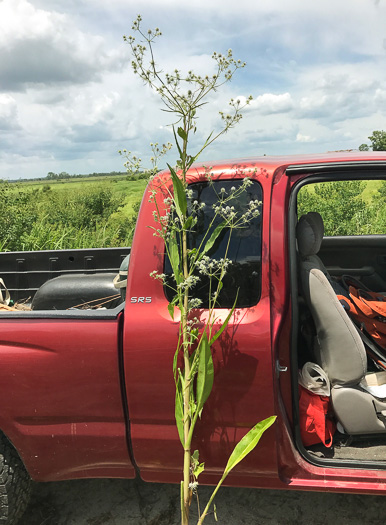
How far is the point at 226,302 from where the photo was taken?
6.54 ft

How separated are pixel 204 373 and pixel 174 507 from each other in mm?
1066

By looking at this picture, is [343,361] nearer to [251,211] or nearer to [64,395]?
[251,211]

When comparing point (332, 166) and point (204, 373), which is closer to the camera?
point (204, 373)

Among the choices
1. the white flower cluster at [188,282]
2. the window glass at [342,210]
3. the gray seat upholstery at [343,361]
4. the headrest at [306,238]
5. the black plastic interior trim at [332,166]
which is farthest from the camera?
the window glass at [342,210]

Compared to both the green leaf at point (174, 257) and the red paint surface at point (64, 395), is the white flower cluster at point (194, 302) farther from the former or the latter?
the red paint surface at point (64, 395)

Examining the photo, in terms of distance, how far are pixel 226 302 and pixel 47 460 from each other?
1.07 m

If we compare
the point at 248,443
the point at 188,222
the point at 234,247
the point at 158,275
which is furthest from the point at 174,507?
the point at 188,222

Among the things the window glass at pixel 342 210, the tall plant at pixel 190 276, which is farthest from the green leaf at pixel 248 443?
the window glass at pixel 342 210

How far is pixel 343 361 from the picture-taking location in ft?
7.12

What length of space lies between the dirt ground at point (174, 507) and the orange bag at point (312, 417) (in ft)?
1.70

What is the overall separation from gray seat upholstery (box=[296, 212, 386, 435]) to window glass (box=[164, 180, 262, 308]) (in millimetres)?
369

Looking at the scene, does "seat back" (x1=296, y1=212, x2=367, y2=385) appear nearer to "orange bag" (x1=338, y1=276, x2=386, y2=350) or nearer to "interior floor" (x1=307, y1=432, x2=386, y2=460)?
"interior floor" (x1=307, y1=432, x2=386, y2=460)

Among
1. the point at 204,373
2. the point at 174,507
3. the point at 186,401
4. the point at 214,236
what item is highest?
the point at 214,236

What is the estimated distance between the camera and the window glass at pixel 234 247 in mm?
1980
